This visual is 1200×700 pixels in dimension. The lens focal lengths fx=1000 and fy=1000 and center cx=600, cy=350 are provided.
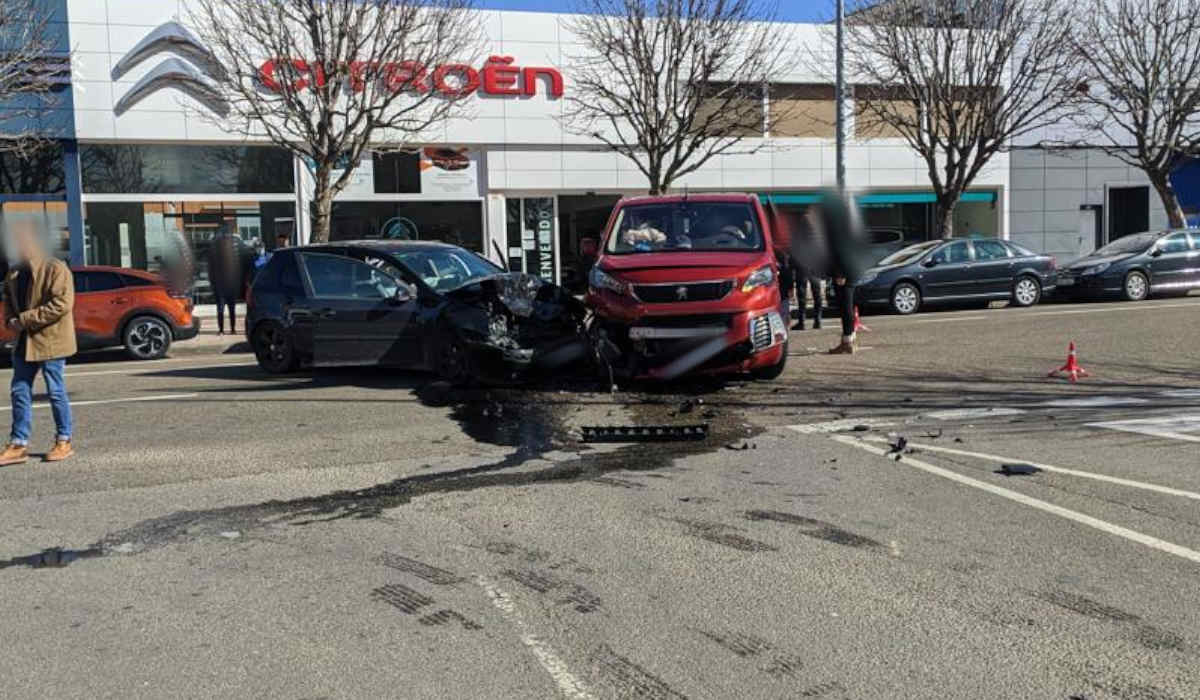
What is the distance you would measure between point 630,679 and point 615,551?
1.51m

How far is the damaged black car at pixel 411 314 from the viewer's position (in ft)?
34.0

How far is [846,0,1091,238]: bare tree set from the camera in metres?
23.9

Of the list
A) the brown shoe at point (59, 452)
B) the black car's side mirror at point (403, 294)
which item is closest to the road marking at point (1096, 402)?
the black car's side mirror at point (403, 294)

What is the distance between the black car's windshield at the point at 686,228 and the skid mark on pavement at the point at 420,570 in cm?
594

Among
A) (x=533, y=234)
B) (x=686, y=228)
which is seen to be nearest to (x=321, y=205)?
(x=533, y=234)

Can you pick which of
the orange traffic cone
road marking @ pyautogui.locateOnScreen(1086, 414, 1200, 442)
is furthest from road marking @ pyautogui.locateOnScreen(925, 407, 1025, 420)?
the orange traffic cone

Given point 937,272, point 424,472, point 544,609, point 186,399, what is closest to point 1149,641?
point 544,609

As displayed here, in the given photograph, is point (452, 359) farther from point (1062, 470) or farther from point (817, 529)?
point (1062, 470)

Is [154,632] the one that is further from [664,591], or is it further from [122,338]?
[122,338]

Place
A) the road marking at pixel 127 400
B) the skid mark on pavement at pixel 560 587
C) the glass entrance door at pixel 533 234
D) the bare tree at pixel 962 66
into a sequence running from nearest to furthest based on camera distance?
1. the skid mark on pavement at pixel 560 587
2. the road marking at pixel 127 400
3. the bare tree at pixel 962 66
4. the glass entrance door at pixel 533 234

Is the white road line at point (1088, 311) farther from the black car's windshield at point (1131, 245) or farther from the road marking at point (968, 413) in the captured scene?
the road marking at point (968, 413)

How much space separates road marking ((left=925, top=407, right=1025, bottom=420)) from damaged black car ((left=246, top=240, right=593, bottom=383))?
3661 mm

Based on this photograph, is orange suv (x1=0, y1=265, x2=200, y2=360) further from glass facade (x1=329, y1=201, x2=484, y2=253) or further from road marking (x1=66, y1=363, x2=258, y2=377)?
glass facade (x1=329, y1=201, x2=484, y2=253)

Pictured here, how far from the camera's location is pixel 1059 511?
5820 mm
